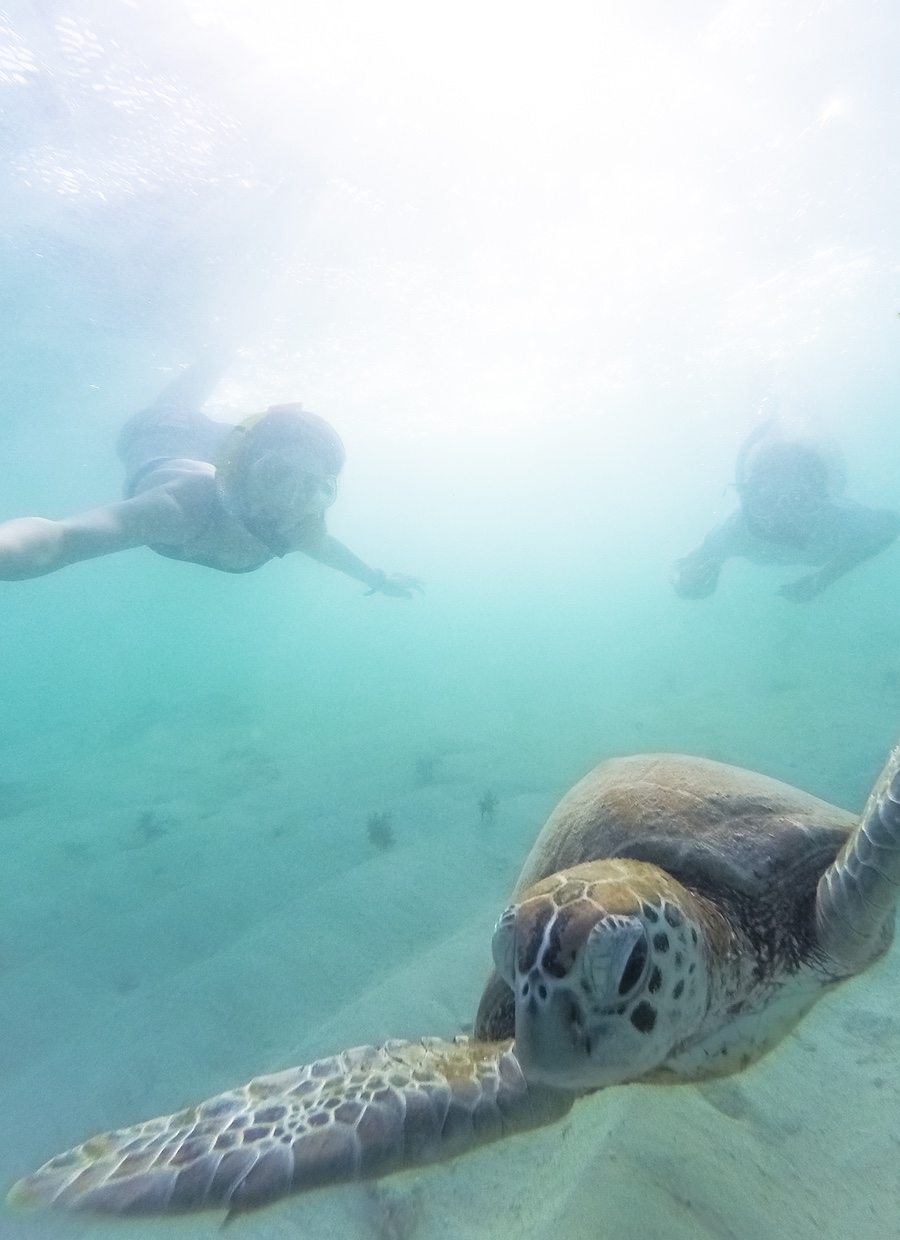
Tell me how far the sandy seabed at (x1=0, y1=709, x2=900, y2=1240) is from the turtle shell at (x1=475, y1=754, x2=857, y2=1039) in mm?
777

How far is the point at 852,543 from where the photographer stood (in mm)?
13281

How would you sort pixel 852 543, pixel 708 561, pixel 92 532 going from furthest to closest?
pixel 708 561 → pixel 852 543 → pixel 92 532

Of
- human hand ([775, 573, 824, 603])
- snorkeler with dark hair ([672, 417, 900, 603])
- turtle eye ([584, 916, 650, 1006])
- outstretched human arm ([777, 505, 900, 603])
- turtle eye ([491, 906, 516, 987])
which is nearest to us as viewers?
turtle eye ([584, 916, 650, 1006])

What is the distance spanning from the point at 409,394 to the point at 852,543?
19258 millimetres

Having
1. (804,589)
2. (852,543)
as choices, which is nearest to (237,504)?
(804,589)

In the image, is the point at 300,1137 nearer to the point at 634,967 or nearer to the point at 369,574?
the point at 634,967

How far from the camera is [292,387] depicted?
22.6 metres

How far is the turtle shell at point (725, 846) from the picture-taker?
2.46 m

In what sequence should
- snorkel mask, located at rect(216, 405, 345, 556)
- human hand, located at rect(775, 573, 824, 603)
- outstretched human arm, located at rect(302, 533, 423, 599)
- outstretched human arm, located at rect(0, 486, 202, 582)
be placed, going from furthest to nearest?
human hand, located at rect(775, 573, 824, 603) → outstretched human arm, located at rect(302, 533, 423, 599) → snorkel mask, located at rect(216, 405, 345, 556) → outstretched human arm, located at rect(0, 486, 202, 582)

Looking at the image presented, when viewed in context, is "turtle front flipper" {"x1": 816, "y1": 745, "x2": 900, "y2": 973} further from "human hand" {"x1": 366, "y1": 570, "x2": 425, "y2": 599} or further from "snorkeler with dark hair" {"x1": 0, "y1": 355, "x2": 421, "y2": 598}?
"human hand" {"x1": 366, "y1": 570, "x2": 425, "y2": 599}

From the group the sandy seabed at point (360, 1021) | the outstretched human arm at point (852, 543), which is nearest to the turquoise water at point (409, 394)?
the sandy seabed at point (360, 1021)

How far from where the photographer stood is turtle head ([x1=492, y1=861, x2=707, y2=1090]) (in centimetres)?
165

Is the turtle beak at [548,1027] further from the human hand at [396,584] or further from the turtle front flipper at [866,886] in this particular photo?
the human hand at [396,584]

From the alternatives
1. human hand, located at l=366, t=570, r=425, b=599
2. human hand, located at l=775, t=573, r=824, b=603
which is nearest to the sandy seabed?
human hand, located at l=366, t=570, r=425, b=599
